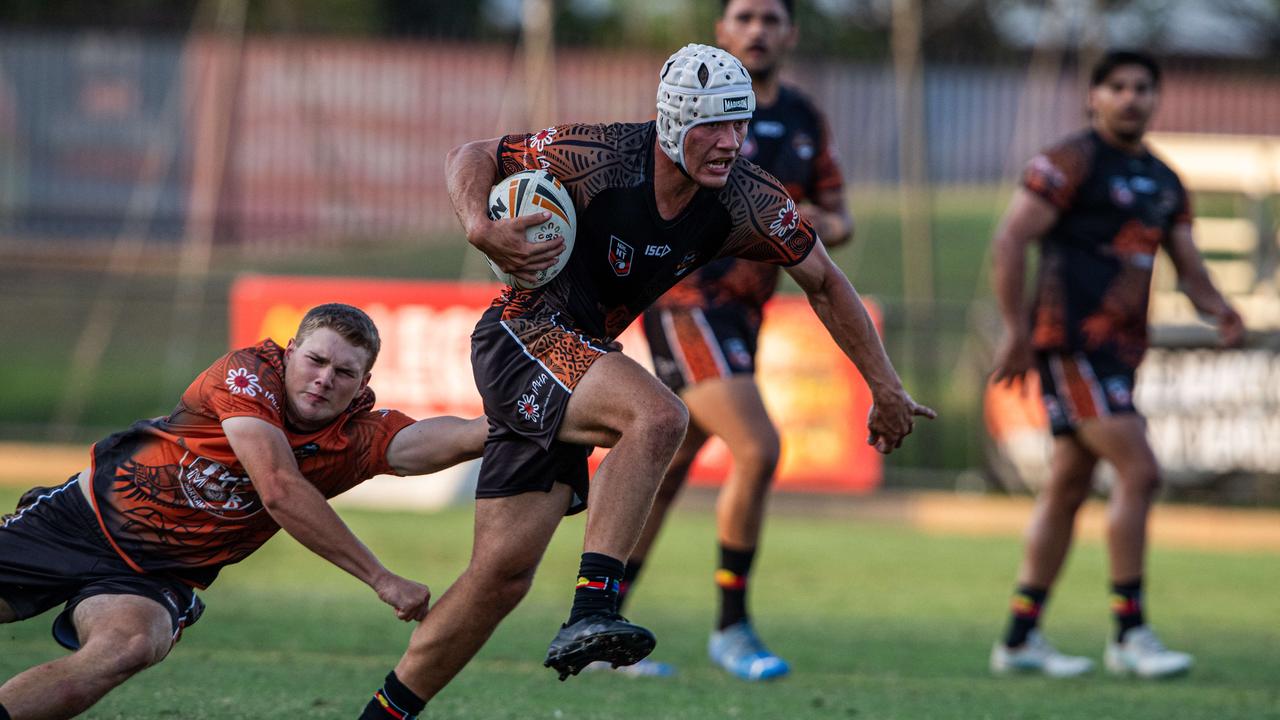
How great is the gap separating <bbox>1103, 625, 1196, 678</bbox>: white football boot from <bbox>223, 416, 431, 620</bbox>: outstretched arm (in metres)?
3.60

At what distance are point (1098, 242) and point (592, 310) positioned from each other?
10.9 feet

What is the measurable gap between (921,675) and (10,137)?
41.9ft

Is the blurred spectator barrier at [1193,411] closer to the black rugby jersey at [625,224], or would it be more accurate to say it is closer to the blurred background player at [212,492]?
the black rugby jersey at [625,224]

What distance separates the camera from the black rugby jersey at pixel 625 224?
459 centimetres

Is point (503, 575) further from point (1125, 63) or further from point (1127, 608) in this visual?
point (1125, 63)

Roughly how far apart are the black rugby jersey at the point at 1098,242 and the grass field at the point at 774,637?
147 centimetres

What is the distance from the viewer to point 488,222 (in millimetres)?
4406

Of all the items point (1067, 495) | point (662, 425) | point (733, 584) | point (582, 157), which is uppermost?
point (582, 157)

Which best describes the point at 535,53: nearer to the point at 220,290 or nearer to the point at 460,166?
the point at 220,290

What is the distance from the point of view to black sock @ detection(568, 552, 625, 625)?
423 cm

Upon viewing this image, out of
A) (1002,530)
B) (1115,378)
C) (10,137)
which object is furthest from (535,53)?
(1115,378)

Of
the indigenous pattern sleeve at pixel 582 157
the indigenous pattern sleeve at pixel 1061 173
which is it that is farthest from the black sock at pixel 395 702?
the indigenous pattern sleeve at pixel 1061 173

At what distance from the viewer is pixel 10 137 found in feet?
54.0

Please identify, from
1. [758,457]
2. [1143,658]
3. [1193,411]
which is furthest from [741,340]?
[1193,411]
